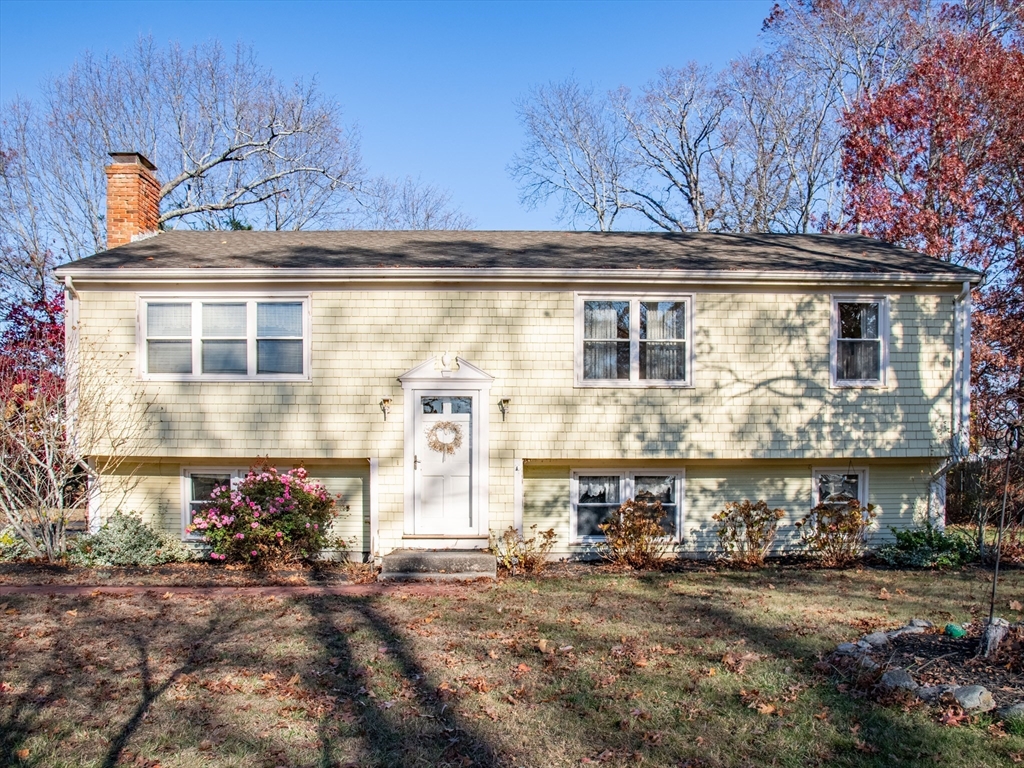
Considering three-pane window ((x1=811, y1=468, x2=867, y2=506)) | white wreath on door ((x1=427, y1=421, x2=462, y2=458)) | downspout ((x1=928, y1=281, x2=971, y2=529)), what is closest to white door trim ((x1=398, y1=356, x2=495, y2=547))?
white wreath on door ((x1=427, y1=421, x2=462, y2=458))

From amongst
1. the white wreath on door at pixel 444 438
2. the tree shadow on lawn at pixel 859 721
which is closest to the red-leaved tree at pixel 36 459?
the white wreath on door at pixel 444 438

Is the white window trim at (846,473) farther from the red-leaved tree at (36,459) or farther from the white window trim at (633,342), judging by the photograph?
the red-leaved tree at (36,459)

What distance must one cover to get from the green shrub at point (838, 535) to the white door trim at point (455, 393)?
16.3 feet

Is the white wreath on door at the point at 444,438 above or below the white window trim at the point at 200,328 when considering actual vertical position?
below

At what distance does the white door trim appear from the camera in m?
11.8

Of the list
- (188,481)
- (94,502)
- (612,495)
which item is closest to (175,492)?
(188,481)

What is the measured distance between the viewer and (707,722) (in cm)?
541

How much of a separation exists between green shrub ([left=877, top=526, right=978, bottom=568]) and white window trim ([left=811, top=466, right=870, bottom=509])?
2.71ft

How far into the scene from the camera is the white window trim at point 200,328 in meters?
11.9

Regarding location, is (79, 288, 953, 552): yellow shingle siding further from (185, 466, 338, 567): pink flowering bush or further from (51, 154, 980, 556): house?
(185, 466, 338, 567): pink flowering bush

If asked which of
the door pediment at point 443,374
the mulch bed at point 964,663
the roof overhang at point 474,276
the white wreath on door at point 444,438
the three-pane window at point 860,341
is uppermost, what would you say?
the roof overhang at point 474,276

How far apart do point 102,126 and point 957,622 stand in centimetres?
3078

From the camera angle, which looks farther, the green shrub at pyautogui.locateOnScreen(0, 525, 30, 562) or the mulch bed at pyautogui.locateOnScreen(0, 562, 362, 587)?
the green shrub at pyautogui.locateOnScreen(0, 525, 30, 562)

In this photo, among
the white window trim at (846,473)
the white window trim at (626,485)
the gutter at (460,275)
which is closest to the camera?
the gutter at (460,275)
